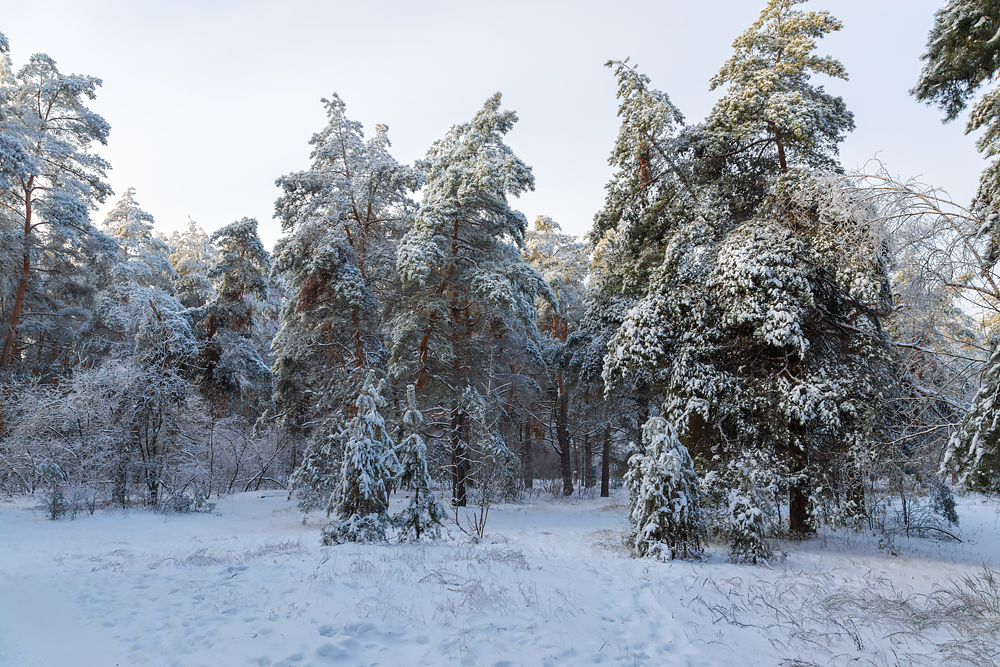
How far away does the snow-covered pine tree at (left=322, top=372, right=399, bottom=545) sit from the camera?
31.3 feet

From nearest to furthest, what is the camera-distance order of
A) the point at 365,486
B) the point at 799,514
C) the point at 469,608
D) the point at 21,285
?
the point at 469,608 < the point at 365,486 < the point at 799,514 < the point at 21,285

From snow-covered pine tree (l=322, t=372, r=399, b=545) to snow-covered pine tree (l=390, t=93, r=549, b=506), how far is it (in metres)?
4.69

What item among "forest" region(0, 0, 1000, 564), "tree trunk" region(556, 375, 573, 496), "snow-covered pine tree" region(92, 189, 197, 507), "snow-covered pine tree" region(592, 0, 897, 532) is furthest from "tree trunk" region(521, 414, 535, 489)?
"snow-covered pine tree" region(92, 189, 197, 507)

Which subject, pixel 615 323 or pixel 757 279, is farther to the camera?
pixel 615 323

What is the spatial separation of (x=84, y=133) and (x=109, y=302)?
619 cm

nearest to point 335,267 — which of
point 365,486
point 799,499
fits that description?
point 365,486

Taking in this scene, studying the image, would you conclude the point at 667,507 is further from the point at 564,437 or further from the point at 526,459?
the point at 526,459

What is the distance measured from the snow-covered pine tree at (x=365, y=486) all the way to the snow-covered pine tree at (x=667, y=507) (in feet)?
14.9

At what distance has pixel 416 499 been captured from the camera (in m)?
10.0

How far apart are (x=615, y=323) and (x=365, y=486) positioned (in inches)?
463

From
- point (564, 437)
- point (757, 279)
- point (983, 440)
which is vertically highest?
point (757, 279)

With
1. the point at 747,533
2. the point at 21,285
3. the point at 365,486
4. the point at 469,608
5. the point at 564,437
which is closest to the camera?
the point at 469,608

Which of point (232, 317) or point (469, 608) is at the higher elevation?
point (232, 317)

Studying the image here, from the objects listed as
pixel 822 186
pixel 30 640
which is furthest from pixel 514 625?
pixel 822 186
